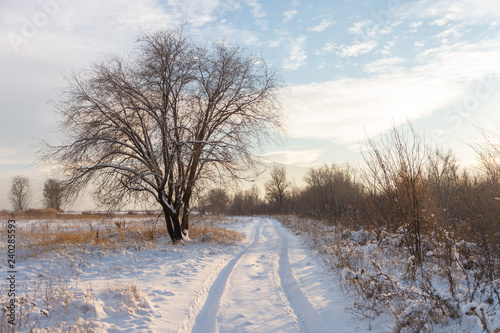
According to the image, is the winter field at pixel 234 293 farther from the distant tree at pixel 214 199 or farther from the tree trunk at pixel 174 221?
the distant tree at pixel 214 199

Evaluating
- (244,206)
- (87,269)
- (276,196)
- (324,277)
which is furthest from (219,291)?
(244,206)

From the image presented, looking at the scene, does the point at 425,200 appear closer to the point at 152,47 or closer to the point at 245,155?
the point at 245,155

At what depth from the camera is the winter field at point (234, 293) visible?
4.20 metres

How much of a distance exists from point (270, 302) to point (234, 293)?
964 millimetres

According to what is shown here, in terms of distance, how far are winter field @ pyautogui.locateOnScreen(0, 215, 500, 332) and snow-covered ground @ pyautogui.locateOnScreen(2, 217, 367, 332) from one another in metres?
0.02

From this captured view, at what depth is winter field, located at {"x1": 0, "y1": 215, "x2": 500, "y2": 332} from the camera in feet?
13.8

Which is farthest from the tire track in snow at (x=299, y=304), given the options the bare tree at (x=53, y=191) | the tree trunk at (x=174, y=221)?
the bare tree at (x=53, y=191)

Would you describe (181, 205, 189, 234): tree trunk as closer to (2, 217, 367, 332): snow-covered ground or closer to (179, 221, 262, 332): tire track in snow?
(2, 217, 367, 332): snow-covered ground

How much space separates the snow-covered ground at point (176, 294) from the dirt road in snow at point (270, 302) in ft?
0.06

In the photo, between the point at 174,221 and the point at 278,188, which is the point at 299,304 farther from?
the point at 278,188

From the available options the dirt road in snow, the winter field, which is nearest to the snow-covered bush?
the winter field

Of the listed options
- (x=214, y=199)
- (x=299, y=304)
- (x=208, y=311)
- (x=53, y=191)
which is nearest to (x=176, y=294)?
(x=208, y=311)

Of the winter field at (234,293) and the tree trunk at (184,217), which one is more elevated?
the tree trunk at (184,217)

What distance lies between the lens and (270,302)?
6.08 metres
